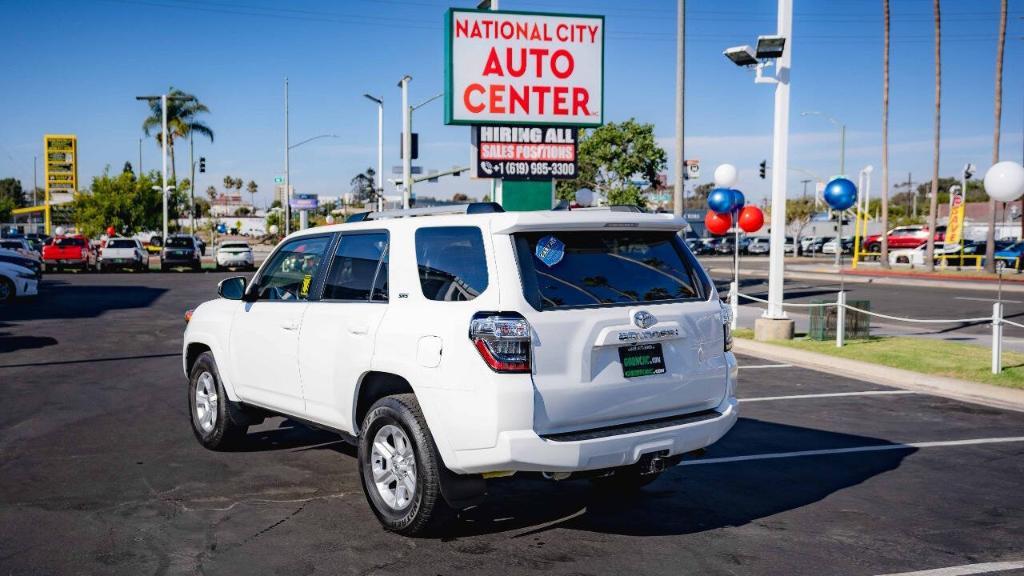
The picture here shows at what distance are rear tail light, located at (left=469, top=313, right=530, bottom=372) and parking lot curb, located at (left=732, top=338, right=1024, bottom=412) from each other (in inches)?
297

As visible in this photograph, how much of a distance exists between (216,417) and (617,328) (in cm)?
397

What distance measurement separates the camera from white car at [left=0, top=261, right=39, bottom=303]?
23.3 meters

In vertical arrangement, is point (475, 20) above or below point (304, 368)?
above

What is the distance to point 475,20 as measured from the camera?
2302 centimetres

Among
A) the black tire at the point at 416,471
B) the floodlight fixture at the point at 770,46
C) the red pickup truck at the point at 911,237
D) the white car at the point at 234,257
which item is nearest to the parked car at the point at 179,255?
the white car at the point at 234,257

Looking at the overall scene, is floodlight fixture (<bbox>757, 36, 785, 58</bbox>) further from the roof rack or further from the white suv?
the roof rack

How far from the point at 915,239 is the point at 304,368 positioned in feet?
192

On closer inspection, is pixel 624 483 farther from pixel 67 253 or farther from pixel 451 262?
pixel 67 253

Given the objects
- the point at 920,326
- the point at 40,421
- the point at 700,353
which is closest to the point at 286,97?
the point at 920,326

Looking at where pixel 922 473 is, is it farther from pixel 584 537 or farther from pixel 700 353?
pixel 584 537

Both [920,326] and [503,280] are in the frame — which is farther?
[920,326]

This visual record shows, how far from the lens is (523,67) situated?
23.5 m

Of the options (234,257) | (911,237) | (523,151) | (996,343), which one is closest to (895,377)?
(996,343)

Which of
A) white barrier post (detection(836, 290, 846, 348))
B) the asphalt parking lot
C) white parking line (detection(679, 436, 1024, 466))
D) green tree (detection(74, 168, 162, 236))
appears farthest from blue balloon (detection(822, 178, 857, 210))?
green tree (detection(74, 168, 162, 236))
